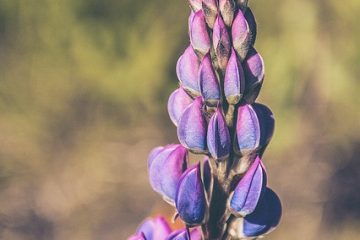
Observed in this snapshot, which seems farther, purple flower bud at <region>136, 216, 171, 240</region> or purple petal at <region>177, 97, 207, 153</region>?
purple flower bud at <region>136, 216, 171, 240</region>

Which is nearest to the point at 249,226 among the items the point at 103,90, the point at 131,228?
the point at 131,228

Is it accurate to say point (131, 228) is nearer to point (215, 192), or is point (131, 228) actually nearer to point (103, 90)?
point (103, 90)

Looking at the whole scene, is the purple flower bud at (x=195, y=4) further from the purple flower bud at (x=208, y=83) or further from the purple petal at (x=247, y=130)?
the purple petal at (x=247, y=130)

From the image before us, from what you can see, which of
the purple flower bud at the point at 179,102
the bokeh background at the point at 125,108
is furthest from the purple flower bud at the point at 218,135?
the bokeh background at the point at 125,108

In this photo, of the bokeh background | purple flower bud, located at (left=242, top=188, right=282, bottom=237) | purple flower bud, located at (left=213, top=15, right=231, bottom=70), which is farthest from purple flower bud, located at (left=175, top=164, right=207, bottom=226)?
the bokeh background

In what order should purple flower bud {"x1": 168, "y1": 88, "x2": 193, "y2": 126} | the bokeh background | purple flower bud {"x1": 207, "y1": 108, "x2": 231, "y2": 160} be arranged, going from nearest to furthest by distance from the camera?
purple flower bud {"x1": 207, "y1": 108, "x2": 231, "y2": 160} < purple flower bud {"x1": 168, "y1": 88, "x2": 193, "y2": 126} < the bokeh background

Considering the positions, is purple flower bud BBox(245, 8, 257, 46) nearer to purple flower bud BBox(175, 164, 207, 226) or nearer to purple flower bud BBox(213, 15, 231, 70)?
purple flower bud BBox(213, 15, 231, 70)

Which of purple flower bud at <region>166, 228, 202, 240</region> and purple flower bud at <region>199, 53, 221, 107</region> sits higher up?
purple flower bud at <region>199, 53, 221, 107</region>

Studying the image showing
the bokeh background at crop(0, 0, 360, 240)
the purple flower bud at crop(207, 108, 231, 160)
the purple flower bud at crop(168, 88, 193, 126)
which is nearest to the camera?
the purple flower bud at crop(207, 108, 231, 160)

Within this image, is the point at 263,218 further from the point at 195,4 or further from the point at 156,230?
the point at 195,4

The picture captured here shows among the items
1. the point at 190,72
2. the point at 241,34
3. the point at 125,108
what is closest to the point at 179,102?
the point at 190,72
